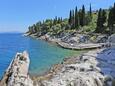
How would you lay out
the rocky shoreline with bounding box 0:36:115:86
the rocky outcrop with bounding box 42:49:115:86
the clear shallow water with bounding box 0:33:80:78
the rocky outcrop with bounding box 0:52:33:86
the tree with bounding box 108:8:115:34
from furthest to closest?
the tree with bounding box 108:8:115:34
the clear shallow water with bounding box 0:33:80:78
the rocky outcrop with bounding box 42:49:115:86
the rocky shoreline with bounding box 0:36:115:86
the rocky outcrop with bounding box 0:52:33:86

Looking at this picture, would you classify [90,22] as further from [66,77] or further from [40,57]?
[66,77]

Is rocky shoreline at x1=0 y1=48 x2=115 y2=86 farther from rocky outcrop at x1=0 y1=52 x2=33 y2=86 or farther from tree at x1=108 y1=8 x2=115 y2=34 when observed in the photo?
tree at x1=108 y1=8 x2=115 y2=34

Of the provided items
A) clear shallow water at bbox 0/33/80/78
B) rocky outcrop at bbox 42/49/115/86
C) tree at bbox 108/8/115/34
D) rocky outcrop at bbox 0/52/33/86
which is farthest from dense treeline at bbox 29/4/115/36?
rocky outcrop at bbox 0/52/33/86

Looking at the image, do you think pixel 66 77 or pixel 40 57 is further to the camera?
pixel 40 57

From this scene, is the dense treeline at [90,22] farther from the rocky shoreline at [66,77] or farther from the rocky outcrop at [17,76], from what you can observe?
the rocky outcrop at [17,76]

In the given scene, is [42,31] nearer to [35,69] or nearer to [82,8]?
[82,8]

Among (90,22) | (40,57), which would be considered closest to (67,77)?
(40,57)

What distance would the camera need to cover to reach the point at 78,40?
86438 mm

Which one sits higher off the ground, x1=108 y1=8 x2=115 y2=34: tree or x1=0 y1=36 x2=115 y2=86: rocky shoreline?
x1=108 y1=8 x2=115 y2=34: tree

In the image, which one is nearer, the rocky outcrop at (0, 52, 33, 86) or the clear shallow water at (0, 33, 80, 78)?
the rocky outcrop at (0, 52, 33, 86)

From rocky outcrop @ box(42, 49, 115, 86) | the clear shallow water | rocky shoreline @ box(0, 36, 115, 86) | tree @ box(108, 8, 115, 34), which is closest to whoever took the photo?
rocky shoreline @ box(0, 36, 115, 86)

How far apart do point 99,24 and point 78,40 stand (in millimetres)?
10071

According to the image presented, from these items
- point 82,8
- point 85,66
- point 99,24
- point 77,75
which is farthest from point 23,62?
point 82,8

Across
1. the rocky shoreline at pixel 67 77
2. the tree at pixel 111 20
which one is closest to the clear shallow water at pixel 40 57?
the rocky shoreline at pixel 67 77
